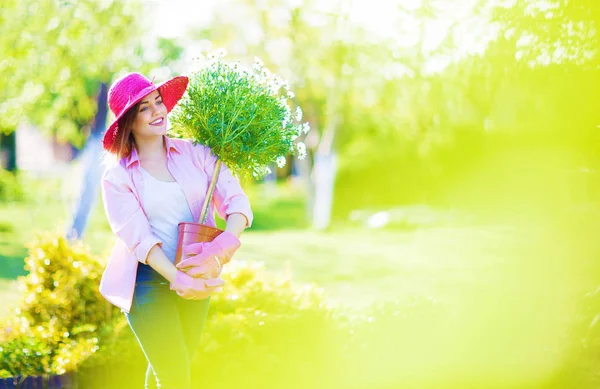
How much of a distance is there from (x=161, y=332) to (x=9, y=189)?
734 inches

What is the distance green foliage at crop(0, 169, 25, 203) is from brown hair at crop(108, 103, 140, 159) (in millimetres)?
17732

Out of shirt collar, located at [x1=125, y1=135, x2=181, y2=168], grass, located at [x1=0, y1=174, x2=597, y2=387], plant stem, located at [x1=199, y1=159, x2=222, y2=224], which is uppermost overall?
shirt collar, located at [x1=125, y1=135, x2=181, y2=168]

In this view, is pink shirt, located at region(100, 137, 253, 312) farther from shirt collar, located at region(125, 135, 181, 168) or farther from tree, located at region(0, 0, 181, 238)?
tree, located at region(0, 0, 181, 238)

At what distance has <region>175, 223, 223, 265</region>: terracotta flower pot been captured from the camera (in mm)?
2818

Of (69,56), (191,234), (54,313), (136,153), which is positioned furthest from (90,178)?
(191,234)

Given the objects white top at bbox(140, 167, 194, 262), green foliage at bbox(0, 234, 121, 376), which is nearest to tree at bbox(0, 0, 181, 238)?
green foliage at bbox(0, 234, 121, 376)

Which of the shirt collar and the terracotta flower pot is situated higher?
the shirt collar

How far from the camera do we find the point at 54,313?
457cm

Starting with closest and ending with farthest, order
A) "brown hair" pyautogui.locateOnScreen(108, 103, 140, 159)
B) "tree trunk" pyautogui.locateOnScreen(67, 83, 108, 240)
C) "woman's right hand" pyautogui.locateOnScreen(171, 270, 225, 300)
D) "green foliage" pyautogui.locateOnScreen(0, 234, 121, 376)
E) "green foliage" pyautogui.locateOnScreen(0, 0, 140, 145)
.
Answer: "woman's right hand" pyautogui.locateOnScreen(171, 270, 225, 300) < "brown hair" pyautogui.locateOnScreen(108, 103, 140, 159) < "green foliage" pyautogui.locateOnScreen(0, 234, 121, 376) < "green foliage" pyautogui.locateOnScreen(0, 0, 140, 145) < "tree trunk" pyautogui.locateOnScreen(67, 83, 108, 240)

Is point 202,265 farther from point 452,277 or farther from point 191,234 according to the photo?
point 452,277

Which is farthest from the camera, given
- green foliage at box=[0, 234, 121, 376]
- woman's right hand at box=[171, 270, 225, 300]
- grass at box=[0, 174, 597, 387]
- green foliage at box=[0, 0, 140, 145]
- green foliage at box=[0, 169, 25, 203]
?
green foliage at box=[0, 169, 25, 203]

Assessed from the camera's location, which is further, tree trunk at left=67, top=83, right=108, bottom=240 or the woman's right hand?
tree trunk at left=67, top=83, right=108, bottom=240

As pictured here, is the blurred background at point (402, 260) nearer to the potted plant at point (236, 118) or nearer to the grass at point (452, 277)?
the grass at point (452, 277)

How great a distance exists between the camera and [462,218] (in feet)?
48.6
